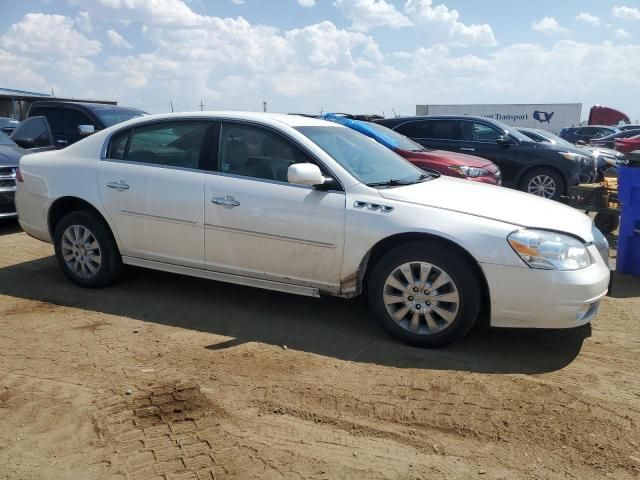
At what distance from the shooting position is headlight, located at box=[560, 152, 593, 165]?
10.3 m

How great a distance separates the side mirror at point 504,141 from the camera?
10.7 meters

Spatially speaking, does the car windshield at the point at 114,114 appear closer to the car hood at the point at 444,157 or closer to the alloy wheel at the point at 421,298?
the car hood at the point at 444,157

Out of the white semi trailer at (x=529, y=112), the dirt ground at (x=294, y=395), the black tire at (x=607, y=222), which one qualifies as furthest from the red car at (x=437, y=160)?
the white semi trailer at (x=529, y=112)

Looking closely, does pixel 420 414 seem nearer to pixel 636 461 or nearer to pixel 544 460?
pixel 544 460

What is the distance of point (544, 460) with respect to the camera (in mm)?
2754

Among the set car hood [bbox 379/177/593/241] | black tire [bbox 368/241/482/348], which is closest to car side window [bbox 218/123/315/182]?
car hood [bbox 379/177/593/241]

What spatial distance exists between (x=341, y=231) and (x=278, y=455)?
1.76 metres

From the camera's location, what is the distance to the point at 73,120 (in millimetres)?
10445

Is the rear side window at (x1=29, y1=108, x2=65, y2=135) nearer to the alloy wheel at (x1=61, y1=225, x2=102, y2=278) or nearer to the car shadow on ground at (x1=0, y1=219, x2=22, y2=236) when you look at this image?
the car shadow on ground at (x1=0, y1=219, x2=22, y2=236)

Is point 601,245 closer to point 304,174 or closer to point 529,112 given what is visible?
point 304,174

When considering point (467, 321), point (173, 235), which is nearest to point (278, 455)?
point (467, 321)

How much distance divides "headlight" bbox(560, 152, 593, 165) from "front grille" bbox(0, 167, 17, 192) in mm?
9054

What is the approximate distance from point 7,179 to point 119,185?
12.8 ft

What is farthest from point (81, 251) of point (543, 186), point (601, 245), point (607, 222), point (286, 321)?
point (543, 186)
